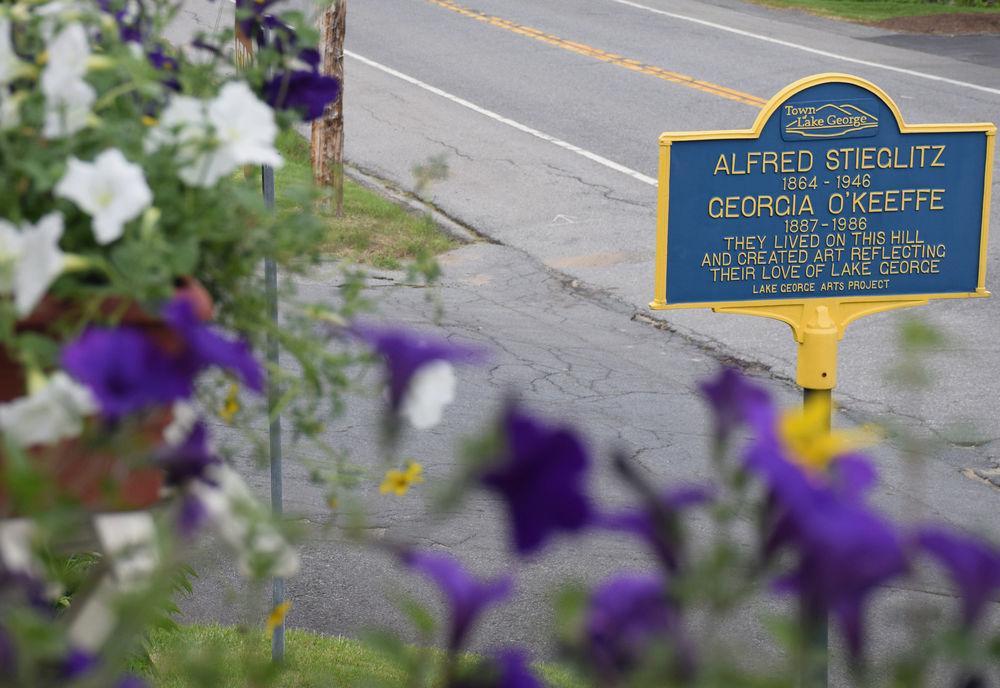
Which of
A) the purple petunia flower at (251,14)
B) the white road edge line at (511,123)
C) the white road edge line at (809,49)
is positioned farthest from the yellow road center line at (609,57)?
the purple petunia flower at (251,14)

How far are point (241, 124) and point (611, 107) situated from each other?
13600mm

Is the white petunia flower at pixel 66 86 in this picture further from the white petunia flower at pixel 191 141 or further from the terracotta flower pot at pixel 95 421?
the terracotta flower pot at pixel 95 421

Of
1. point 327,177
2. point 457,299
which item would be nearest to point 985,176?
point 457,299

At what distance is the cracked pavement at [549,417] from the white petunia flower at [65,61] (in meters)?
1.96

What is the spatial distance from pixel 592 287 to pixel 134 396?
8051mm

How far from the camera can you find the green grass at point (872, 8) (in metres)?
20.4

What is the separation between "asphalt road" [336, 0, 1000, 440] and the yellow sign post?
135 cm

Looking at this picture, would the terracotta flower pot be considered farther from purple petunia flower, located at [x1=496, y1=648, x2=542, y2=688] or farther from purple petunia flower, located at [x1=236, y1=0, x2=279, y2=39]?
purple petunia flower, located at [x1=236, y1=0, x2=279, y2=39]

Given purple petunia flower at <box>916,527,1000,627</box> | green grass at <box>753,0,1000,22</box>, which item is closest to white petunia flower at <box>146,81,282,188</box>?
purple petunia flower at <box>916,527,1000,627</box>

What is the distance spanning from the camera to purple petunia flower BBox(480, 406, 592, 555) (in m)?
0.94

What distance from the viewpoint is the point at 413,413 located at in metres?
1.19

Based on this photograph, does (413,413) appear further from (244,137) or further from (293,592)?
(293,592)

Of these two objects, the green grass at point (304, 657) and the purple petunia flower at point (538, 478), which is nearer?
the purple petunia flower at point (538, 478)

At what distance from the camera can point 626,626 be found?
922 millimetres
